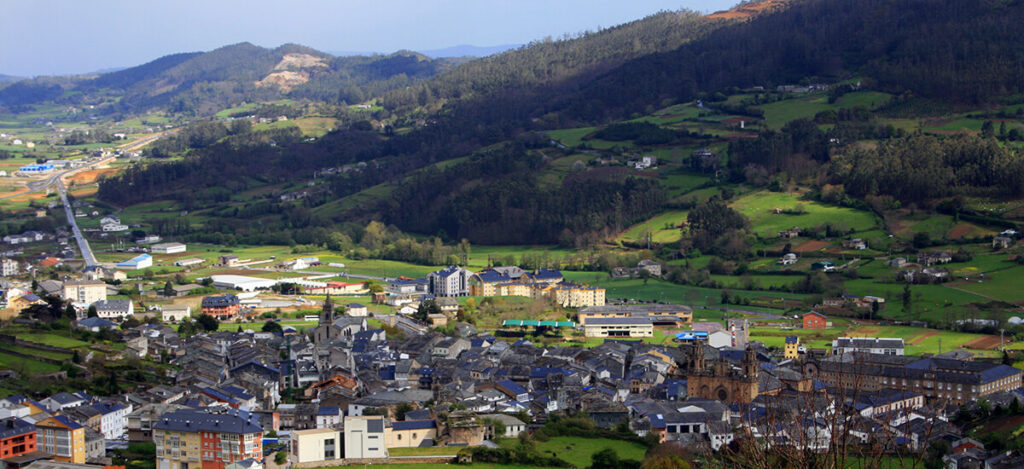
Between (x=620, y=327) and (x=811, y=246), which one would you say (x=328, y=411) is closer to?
(x=620, y=327)

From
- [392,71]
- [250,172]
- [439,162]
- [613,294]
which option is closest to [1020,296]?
[613,294]

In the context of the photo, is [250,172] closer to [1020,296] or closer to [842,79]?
[842,79]

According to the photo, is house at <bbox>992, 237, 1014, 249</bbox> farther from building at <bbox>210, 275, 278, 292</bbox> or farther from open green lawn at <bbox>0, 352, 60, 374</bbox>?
open green lawn at <bbox>0, 352, 60, 374</bbox>

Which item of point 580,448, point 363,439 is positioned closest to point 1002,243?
point 580,448

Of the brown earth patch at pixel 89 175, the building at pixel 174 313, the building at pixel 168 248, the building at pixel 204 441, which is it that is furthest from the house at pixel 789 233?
the brown earth patch at pixel 89 175

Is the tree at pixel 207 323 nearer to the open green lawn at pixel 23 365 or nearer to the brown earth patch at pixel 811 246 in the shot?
the open green lawn at pixel 23 365

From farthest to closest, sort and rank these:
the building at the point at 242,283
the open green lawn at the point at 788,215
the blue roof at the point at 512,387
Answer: the open green lawn at the point at 788,215 < the building at the point at 242,283 < the blue roof at the point at 512,387

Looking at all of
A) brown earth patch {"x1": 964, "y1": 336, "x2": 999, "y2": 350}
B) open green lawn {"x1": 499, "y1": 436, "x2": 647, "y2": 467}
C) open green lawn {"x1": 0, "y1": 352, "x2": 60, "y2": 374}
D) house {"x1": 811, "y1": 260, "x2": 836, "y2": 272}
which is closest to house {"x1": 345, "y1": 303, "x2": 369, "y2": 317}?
open green lawn {"x1": 0, "y1": 352, "x2": 60, "y2": 374}
